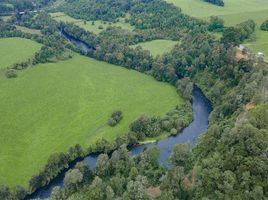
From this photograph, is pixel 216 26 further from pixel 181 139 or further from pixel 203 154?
pixel 203 154

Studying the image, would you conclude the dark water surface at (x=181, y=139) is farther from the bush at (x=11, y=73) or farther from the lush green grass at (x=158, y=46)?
the bush at (x=11, y=73)

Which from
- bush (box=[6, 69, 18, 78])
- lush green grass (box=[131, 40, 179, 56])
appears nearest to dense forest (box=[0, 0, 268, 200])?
lush green grass (box=[131, 40, 179, 56])

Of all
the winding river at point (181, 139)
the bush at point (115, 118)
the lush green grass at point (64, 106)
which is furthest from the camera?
the bush at point (115, 118)

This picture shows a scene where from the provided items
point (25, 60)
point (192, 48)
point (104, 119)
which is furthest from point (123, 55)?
point (104, 119)

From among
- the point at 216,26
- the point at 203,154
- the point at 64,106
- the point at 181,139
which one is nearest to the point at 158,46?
the point at 216,26

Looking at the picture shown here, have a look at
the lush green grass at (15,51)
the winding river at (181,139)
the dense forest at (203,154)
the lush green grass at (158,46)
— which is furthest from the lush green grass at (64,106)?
the lush green grass at (158,46)

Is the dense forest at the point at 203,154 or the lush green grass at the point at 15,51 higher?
the dense forest at the point at 203,154
